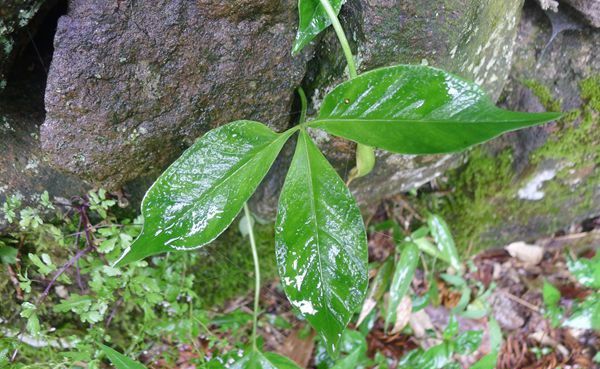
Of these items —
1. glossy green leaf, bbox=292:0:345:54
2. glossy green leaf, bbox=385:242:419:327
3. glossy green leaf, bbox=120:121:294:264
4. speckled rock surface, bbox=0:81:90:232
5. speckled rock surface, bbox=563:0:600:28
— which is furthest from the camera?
glossy green leaf, bbox=385:242:419:327

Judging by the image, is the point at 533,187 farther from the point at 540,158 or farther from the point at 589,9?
the point at 589,9

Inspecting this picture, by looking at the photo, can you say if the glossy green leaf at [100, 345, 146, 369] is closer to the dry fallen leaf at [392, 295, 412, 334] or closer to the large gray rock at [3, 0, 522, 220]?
the large gray rock at [3, 0, 522, 220]

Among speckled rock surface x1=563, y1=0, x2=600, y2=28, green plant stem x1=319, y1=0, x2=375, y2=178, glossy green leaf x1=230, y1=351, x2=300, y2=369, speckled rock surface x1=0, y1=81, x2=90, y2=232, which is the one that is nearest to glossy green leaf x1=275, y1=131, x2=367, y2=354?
green plant stem x1=319, y1=0, x2=375, y2=178

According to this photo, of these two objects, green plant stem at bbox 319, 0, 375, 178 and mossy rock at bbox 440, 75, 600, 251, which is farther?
mossy rock at bbox 440, 75, 600, 251

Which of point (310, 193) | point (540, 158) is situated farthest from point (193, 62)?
point (540, 158)

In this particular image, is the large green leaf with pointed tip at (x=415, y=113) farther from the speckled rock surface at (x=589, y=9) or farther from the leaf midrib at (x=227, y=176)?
the speckled rock surface at (x=589, y=9)

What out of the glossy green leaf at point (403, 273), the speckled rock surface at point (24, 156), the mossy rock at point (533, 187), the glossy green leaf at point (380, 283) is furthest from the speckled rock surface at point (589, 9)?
the speckled rock surface at point (24, 156)

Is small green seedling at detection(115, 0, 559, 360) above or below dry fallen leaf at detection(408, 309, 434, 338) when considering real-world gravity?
above
